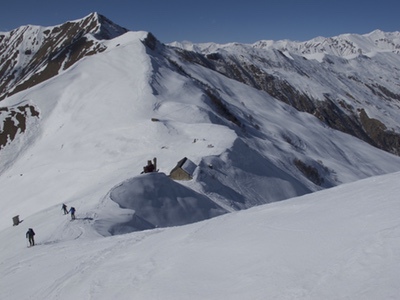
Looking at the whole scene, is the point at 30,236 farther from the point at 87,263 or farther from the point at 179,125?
the point at 179,125

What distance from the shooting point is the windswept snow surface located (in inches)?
341

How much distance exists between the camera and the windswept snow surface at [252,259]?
28.4 ft

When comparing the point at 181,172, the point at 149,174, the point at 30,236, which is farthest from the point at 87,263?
the point at 181,172

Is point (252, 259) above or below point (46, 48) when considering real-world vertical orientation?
below

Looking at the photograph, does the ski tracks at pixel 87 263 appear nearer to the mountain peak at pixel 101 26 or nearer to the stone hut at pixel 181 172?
the stone hut at pixel 181 172

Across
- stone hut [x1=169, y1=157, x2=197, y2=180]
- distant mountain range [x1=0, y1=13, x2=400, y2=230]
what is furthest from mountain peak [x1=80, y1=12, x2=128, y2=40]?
stone hut [x1=169, y1=157, x2=197, y2=180]

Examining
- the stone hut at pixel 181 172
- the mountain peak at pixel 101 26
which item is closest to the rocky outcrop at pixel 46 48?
the mountain peak at pixel 101 26

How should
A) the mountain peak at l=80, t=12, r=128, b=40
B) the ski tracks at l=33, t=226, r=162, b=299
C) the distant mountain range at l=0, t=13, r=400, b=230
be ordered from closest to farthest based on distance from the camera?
the ski tracks at l=33, t=226, r=162, b=299 < the distant mountain range at l=0, t=13, r=400, b=230 < the mountain peak at l=80, t=12, r=128, b=40

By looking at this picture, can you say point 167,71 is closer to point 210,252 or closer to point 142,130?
point 142,130

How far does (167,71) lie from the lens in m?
79.2

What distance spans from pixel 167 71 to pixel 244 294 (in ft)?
239

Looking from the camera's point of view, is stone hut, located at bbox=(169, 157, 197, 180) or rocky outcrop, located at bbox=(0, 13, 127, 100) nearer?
stone hut, located at bbox=(169, 157, 197, 180)

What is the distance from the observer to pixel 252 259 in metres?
10.7

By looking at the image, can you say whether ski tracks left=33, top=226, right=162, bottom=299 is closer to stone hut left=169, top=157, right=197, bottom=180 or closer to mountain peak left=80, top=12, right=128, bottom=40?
stone hut left=169, top=157, right=197, bottom=180
